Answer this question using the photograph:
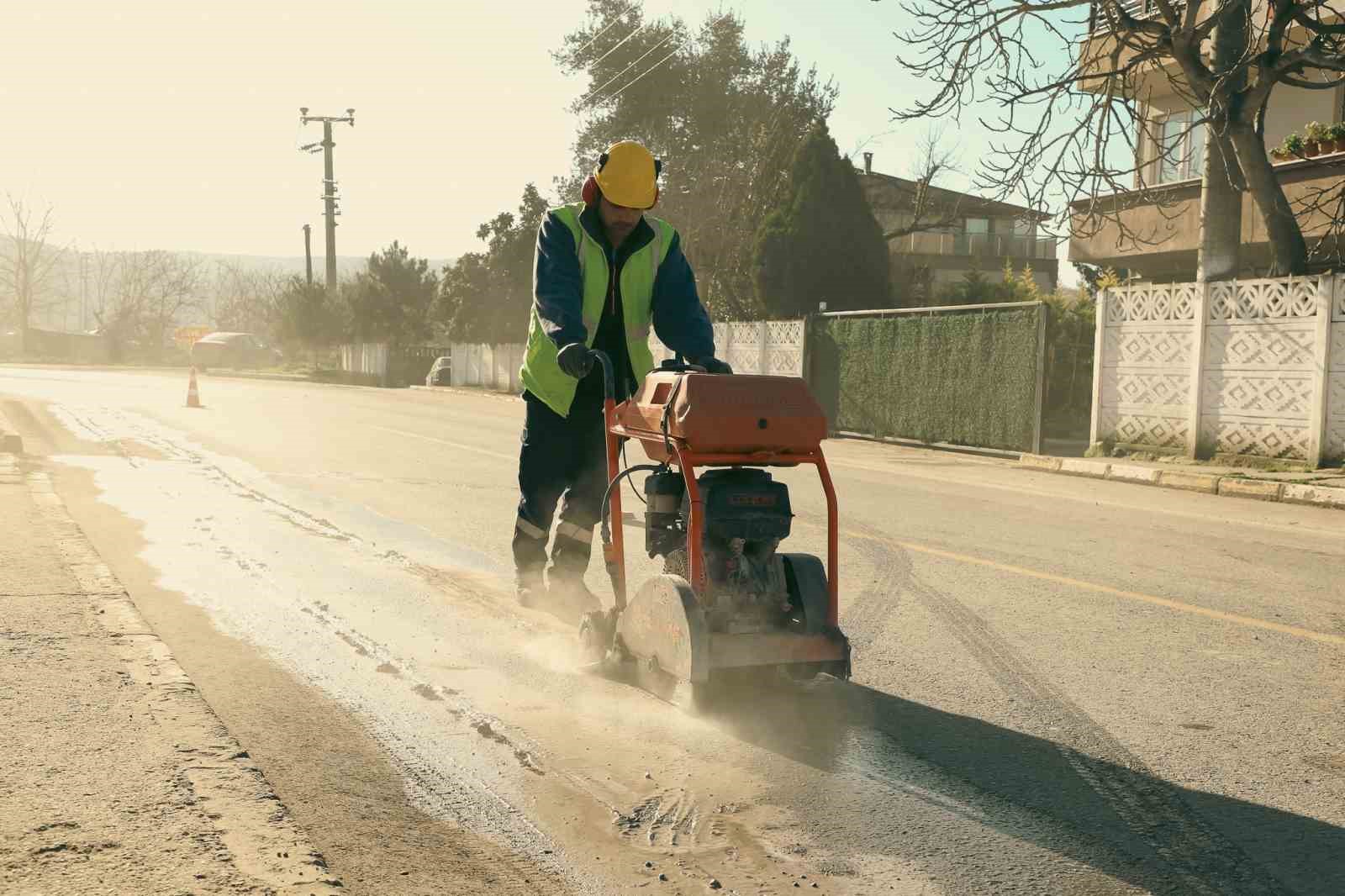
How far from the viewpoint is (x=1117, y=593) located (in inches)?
259

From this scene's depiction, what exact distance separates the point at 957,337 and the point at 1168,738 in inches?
574

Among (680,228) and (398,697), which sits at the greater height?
(680,228)

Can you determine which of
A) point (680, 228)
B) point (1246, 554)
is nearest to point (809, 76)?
point (680, 228)

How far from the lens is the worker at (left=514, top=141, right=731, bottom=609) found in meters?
4.94

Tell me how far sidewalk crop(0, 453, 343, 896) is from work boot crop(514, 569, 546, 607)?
5.17 feet

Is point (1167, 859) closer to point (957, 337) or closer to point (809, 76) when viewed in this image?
point (957, 337)

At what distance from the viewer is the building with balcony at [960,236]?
44.9 meters

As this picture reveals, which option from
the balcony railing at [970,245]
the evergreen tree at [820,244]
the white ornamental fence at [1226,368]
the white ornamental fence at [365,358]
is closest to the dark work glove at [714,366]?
the white ornamental fence at [1226,368]

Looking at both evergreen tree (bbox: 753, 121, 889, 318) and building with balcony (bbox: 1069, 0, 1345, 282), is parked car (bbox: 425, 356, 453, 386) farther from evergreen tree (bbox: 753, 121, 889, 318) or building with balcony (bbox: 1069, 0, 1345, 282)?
building with balcony (bbox: 1069, 0, 1345, 282)

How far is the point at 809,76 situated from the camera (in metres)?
42.9

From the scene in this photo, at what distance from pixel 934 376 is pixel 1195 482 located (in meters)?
5.78

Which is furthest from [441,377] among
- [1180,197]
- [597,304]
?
[597,304]

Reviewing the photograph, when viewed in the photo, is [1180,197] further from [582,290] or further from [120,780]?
[120,780]

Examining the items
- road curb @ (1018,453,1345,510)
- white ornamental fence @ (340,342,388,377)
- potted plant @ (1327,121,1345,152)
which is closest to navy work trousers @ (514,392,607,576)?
road curb @ (1018,453,1345,510)
